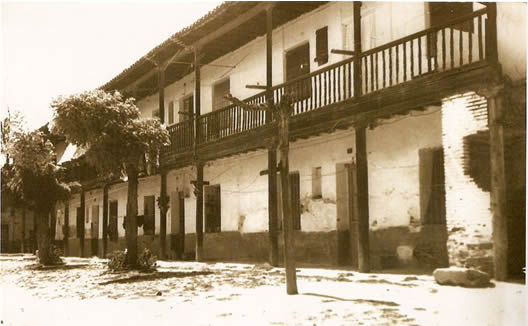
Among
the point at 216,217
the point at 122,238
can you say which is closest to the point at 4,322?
the point at 216,217

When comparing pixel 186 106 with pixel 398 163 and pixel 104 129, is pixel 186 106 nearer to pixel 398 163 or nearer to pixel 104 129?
pixel 104 129

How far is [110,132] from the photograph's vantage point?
511 inches

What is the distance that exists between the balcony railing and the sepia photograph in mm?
60

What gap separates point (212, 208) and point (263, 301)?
1036 cm

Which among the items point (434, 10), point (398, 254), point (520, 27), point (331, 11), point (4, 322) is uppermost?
point (331, 11)

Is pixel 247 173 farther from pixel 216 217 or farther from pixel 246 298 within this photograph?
pixel 246 298

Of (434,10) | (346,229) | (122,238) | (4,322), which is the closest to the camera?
(4,322)

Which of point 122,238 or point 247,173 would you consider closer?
point 247,173

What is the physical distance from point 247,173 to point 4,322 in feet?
29.0

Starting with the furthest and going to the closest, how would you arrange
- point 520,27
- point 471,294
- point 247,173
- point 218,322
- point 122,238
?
point 122,238 < point 247,173 < point 520,27 < point 471,294 < point 218,322

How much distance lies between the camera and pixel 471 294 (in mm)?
7637

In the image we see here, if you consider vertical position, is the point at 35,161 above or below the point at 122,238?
above

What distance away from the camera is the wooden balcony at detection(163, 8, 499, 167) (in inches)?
364

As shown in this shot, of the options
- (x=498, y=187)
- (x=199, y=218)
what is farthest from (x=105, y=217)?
(x=498, y=187)
